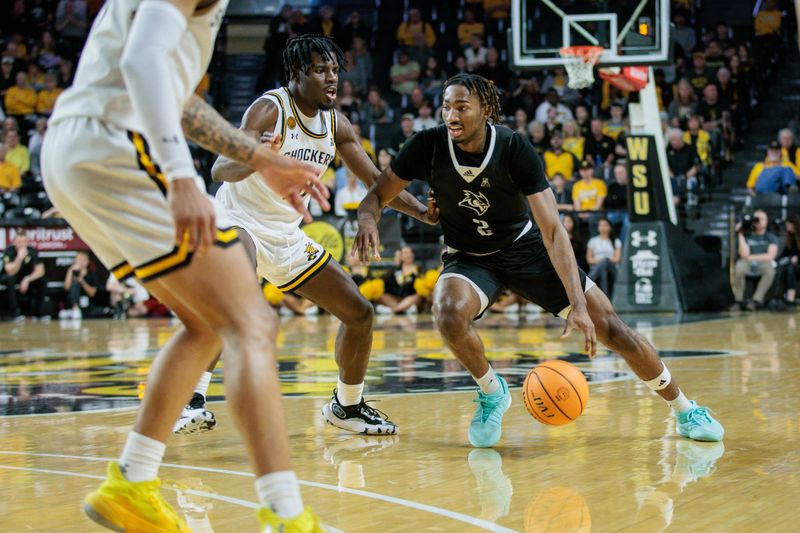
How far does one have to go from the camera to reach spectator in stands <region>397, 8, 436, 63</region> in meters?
21.7

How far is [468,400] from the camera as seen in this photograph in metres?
6.57

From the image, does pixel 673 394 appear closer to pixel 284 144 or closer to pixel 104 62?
pixel 284 144

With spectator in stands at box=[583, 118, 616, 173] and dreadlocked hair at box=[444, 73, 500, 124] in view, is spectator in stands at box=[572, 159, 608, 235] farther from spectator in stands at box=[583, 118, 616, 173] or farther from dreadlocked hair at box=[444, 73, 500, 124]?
dreadlocked hair at box=[444, 73, 500, 124]

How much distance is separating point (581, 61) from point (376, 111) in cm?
700

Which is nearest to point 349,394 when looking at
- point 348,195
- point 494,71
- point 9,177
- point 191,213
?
point 191,213

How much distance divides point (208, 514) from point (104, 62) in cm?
159

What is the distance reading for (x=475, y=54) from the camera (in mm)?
20734

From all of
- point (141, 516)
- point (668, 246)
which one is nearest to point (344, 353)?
point (141, 516)

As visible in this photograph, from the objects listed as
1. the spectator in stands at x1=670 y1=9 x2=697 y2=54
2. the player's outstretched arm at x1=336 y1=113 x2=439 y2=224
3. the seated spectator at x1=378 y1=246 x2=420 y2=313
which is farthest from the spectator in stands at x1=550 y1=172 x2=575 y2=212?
the player's outstretched arm at x1=336 y1=113 x2=439 y2=224

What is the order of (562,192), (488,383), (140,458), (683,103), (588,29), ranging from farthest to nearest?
(683,103) → (562,192) → (588,29) → (488,383) → (140,458)

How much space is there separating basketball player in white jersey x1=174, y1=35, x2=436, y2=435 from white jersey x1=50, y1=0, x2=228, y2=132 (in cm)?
220

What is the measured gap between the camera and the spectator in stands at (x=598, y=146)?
1730cm

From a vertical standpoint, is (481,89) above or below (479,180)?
above

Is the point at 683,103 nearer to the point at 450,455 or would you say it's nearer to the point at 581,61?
the point at 581,61
